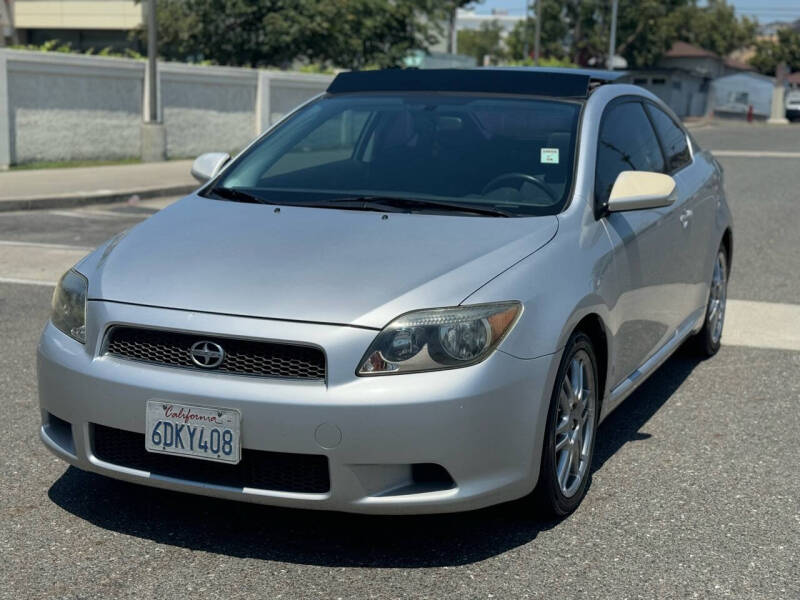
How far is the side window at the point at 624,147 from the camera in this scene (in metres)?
4.99

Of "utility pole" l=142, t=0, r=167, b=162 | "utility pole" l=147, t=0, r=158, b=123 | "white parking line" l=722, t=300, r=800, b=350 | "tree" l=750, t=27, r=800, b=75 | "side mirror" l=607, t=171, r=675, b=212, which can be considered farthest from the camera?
"tree" l=750, t=27, r=800, b=75

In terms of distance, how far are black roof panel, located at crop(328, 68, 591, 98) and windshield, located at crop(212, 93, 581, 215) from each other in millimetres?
68

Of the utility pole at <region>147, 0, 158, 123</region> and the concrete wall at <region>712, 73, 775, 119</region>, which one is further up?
the utility pole at <region>147, 0, 158, 123</region>

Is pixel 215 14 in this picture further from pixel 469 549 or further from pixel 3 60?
pixel 469 549

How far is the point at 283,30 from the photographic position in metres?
30.7

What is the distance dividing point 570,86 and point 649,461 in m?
1.70

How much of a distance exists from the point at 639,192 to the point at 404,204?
95cm

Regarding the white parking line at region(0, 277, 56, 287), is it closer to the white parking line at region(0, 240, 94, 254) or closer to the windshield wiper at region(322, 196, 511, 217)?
the white parking line at region(0, 240, 94, 254)

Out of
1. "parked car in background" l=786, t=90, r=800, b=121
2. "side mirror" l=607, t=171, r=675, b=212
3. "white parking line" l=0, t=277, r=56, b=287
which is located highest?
"side mirror" l=607, t=171, r=675, b=212

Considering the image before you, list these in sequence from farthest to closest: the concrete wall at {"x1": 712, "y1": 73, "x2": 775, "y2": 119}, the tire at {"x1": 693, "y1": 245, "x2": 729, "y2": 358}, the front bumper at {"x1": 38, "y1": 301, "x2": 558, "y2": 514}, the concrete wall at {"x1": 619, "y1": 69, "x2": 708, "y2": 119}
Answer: the concrete wall at {"x1": 712, "y1": 73, "x2": 775, "y2": 119}
the concrete wall at {"x1": 619, "y1": 69, "x2": 708, "y2": 119}
the tire at {"x1": 693, "y1": 245, "x2": 729, "y2": 358}
the front bumper at {"x1": 38, "y1": 301, "x2": 558, "y2": 514}

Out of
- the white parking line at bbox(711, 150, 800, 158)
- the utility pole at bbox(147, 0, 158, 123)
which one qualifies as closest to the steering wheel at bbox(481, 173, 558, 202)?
the utility pole at bbox(147, 0, 158, 123)

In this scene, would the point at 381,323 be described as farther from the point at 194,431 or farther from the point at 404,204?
the point at 404,204

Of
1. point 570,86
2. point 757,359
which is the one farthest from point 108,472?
point 757,359

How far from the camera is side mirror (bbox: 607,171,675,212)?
4.65m
